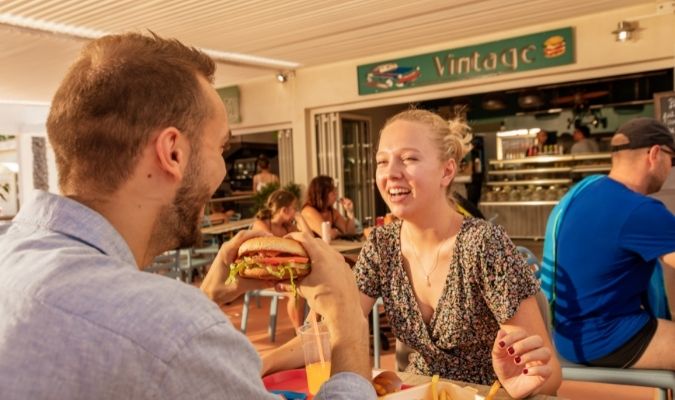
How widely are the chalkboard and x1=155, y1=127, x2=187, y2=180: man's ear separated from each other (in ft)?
20.8

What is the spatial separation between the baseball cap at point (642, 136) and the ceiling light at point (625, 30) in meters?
4.12

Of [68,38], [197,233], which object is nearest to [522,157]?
[68,38]

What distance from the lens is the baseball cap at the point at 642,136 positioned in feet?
9.34

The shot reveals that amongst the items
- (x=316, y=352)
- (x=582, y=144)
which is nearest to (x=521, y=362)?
(x=316, y=352)

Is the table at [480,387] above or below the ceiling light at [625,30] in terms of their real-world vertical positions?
below

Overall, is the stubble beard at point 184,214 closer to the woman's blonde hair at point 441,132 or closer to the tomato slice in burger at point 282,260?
the tomato slice in burger at point 282,260

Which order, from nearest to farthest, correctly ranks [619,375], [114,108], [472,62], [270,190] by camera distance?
[114,108]
[619,375]
[472,62]
[270,190]

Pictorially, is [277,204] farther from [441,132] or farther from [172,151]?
[172,151]

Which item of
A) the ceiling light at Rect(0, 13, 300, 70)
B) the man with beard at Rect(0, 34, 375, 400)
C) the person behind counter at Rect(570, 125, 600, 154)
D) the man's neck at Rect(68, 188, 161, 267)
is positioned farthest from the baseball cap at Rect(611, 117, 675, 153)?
the person behind counter at Rect(570, 125, 600, 154)

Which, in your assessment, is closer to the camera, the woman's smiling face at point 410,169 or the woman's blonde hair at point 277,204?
the woman's smiling face at point 410,169

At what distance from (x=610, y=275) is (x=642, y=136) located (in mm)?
756

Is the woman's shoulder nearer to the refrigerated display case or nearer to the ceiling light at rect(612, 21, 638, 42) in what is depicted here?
the ceiling light at rect(612, 21, 638, 42)

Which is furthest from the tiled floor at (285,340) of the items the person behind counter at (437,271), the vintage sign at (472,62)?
the vintage sign at (472,62)

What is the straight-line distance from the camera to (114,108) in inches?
35.0
